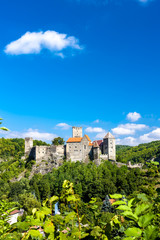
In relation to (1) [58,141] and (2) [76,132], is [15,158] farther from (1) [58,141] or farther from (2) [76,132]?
(2) [76,132]

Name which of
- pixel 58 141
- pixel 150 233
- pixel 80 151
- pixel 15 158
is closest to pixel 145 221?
pixel 150 233

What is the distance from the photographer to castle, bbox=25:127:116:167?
50.2 meters

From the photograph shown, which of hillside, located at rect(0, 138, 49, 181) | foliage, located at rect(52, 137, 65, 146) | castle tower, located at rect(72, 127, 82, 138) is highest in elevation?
castle tower, located at rect(72, 127, 82, 138)

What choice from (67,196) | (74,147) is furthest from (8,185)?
(67,196)

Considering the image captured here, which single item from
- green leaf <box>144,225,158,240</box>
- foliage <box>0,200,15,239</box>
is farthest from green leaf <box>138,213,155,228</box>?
foliage <box>0,200,15,239</box>

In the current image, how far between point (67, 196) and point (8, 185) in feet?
182

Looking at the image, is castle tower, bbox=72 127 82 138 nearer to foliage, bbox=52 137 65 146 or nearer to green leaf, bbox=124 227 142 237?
foliage, bbox=52 137 65 146

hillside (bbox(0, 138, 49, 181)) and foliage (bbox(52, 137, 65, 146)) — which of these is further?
foliage (bbox(52, 137, 65, 146))

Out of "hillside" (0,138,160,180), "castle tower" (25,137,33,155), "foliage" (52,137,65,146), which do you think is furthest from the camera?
"foliage" (52,137,65,146)

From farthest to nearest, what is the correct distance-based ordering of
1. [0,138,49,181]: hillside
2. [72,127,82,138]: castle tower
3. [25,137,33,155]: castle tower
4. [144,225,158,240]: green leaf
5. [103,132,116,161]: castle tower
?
[25,137,33,155]: castle tower
[72,127,82,138]: castle tower
[0,138,49,181]: hillside
[103,132,116,161]: castle tower
[144,225,158,240]: green leaf

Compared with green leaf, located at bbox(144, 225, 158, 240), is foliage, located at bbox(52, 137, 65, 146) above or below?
above

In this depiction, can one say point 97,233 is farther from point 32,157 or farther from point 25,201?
point 32,157

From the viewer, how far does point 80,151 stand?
54.2 metres

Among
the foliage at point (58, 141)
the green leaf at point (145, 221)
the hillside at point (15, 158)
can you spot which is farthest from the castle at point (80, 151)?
the green leaf at point (145, 221)
